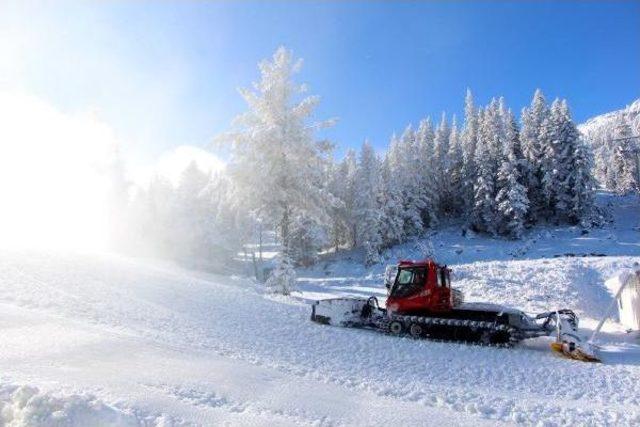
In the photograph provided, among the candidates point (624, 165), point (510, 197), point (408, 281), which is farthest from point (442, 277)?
point (624, 165)

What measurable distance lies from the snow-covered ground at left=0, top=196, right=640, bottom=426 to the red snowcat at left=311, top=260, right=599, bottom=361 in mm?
756

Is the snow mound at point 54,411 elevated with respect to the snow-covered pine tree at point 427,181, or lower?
lower

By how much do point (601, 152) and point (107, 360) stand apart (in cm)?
14812

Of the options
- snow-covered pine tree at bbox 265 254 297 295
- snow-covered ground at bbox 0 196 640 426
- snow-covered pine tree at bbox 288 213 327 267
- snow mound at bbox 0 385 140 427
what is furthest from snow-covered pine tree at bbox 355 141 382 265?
snow mound at bbox 0 385 140 427

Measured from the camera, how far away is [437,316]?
16469 mm

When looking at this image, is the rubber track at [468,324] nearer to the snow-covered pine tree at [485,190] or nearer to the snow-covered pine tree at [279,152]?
the snow-covered pine tree at [279,152]

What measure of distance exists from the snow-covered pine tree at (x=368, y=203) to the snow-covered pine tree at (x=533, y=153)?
20.7 metres

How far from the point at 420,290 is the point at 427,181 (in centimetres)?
5907

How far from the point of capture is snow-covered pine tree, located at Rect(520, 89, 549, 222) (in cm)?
6444

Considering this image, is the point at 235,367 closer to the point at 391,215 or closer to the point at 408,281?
the point at 408,281

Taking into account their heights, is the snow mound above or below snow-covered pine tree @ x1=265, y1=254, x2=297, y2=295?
below

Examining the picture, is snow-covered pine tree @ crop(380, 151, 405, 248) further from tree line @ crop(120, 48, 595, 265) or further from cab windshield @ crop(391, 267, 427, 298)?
cab windshield @ crop(391, 267, 427, 298)

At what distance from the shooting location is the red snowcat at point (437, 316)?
15102 mm

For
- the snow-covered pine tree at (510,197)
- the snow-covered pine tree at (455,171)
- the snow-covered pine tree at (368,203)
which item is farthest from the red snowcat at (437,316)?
→ the snow-covered pine tree at (455,171)
